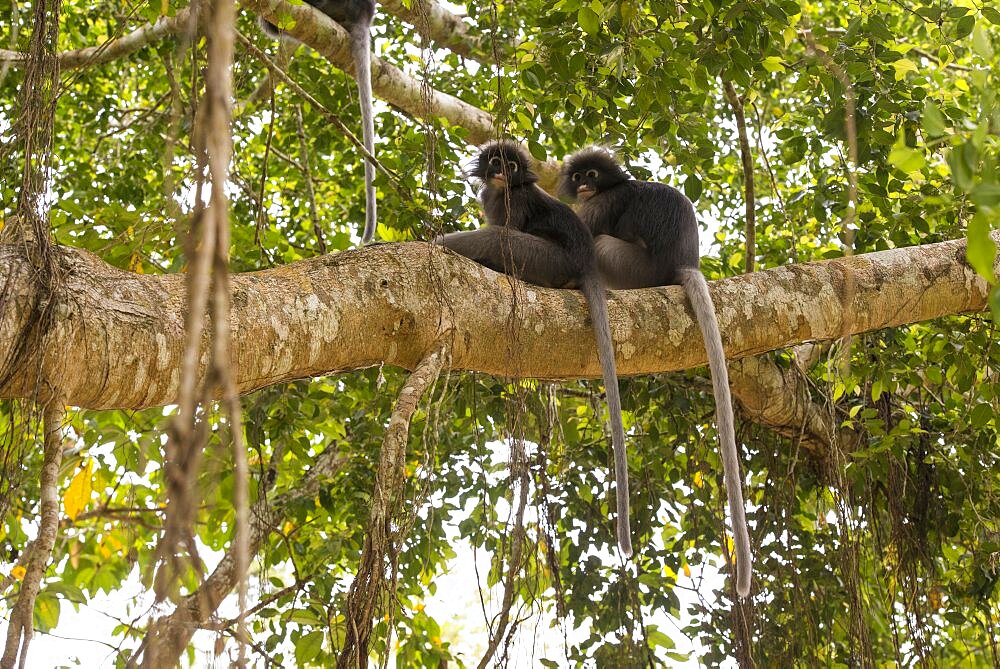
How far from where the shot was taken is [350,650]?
144cm

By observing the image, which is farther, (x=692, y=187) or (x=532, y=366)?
(x=692, y=187)

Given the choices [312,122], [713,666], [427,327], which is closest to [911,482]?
[713,666]

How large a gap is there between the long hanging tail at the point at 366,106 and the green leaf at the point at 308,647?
1.30 metres

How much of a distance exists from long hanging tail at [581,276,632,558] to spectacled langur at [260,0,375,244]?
1.02 metres

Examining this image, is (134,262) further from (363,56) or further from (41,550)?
(363,56)

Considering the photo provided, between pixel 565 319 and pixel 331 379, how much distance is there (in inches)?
83.8

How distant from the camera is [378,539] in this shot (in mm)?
1575

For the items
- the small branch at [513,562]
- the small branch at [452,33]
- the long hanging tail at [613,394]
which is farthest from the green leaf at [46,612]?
the small branch at [452,33]

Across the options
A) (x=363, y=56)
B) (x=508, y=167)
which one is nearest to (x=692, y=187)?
(x=508, y=167)

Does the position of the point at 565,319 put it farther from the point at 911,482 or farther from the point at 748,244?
the point at 911,482

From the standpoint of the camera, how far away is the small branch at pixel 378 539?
1.46 metres

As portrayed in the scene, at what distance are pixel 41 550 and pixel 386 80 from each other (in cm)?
349

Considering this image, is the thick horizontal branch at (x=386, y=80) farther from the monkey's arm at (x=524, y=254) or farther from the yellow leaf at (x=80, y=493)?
the yellow leaf at (x=80, y=493)

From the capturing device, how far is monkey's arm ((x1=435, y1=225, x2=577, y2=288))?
3.08 meters
